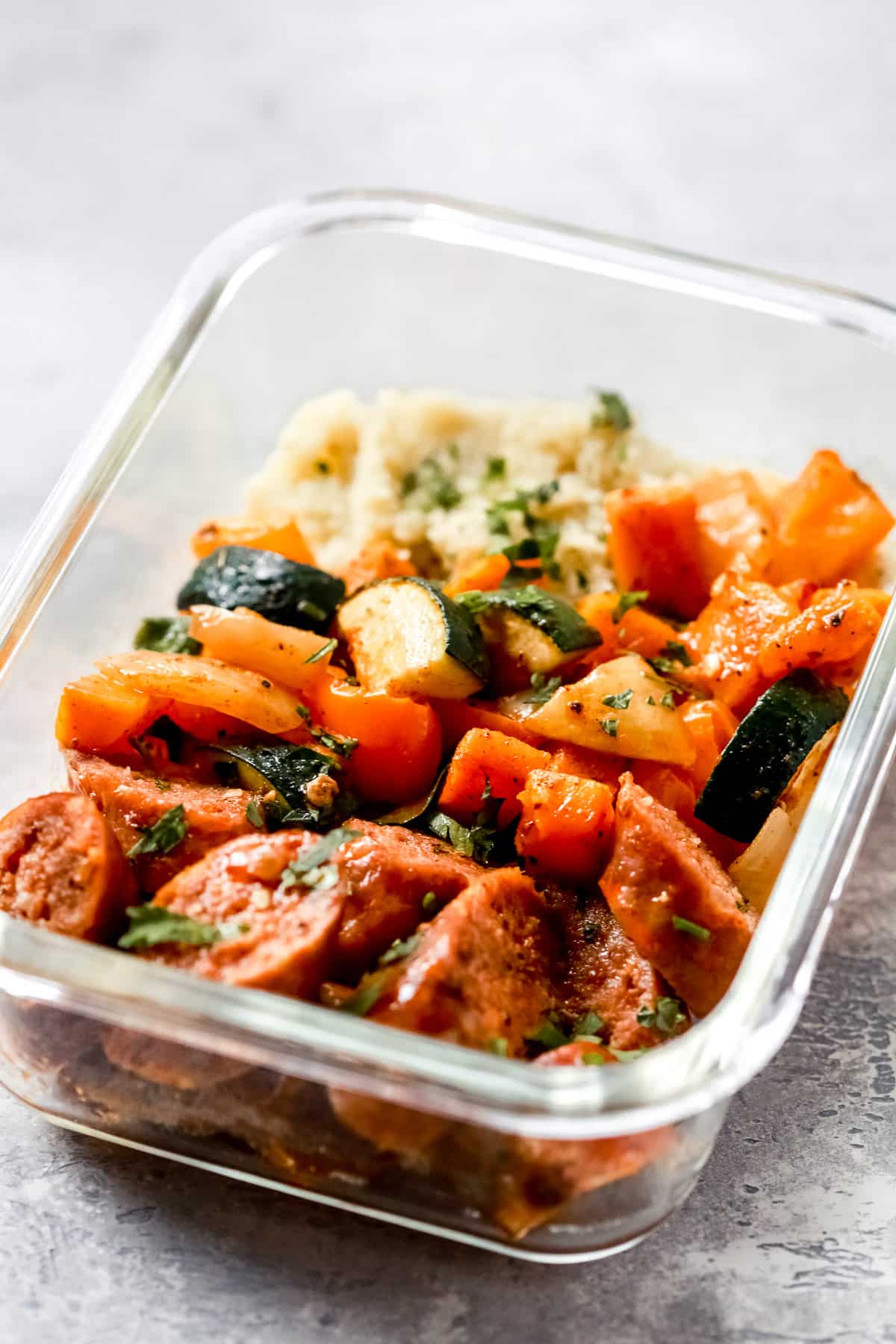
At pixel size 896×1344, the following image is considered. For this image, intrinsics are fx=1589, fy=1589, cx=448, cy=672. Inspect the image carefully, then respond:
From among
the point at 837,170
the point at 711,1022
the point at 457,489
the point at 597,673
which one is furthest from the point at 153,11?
the point at 711,1022

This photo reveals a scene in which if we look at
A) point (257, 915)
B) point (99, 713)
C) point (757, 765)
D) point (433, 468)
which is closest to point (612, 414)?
point (433, 468)

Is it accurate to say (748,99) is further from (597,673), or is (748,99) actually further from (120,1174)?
(120,1174)

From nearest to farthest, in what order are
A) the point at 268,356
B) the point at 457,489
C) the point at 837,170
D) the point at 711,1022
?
the point at 711,1022 < the point at 457,489 < the point at 268,356 < the point at 837,170

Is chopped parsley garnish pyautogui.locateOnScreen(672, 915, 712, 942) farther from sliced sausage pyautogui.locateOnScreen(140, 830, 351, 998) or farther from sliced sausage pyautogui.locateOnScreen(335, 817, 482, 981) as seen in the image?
sliced sausage pyautogui.locateOnScreen(140, 830, 351, 998)

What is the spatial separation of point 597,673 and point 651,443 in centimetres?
104

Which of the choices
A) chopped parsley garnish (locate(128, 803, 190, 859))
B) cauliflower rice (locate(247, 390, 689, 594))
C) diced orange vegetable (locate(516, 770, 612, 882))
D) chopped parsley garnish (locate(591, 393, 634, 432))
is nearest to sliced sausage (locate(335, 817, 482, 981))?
diced orange vegetable (locate(516, 770, 612, 882))

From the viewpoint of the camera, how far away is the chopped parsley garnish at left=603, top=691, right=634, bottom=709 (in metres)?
2.82

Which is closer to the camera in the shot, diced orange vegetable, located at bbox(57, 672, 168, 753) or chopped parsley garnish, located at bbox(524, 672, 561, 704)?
diced orange vegetable, located at bbox(57, 672, 168, 753)

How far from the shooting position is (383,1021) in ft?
7.50

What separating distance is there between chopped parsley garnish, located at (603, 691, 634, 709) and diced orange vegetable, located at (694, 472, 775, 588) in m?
0.62

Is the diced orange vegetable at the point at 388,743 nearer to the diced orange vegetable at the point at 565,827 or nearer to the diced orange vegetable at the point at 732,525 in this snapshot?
the diced orange vegetable at the point at 565,827

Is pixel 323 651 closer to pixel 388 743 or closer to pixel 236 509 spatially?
pixel 388 743

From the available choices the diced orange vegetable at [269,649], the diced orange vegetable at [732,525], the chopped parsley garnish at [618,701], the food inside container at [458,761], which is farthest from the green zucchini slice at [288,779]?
the diced orange vegetable at [732,525]

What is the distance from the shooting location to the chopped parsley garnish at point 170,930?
233 cm
